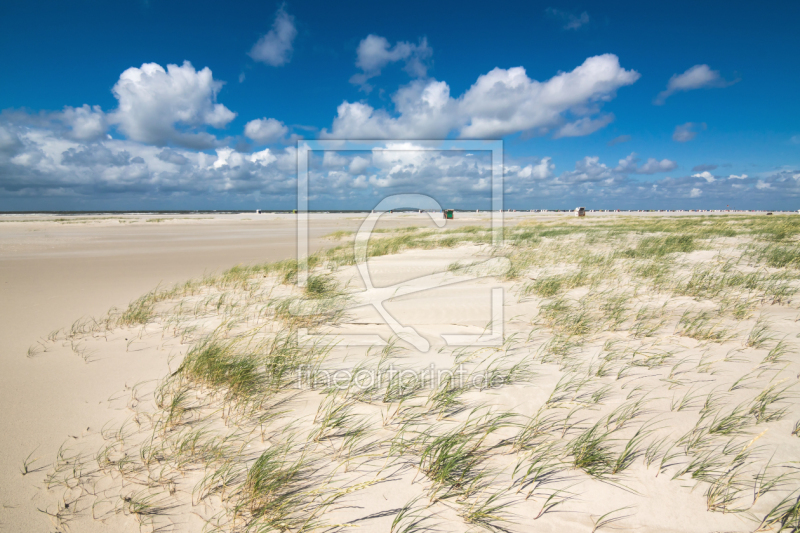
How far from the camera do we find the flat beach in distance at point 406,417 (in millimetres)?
1960

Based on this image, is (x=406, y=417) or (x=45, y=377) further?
(x=45, y=377)

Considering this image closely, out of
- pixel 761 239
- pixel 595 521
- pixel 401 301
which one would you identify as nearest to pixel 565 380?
pixel 595 521

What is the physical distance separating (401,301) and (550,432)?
3788 mm

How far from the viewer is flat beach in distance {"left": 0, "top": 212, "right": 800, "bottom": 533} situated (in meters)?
1.96

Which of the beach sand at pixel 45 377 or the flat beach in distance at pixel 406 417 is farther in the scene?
the beach sand at pixel 45 377

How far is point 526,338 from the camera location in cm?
448

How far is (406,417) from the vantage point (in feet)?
9.16

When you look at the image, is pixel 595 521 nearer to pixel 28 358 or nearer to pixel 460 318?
pixel 460 318

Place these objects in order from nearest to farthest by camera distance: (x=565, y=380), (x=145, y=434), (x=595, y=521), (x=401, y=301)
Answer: (x=595, y=521)
(x=145, y=434)
(x=565, y=380)
(x=401, y=301)

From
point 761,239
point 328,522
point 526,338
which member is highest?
point 761,239

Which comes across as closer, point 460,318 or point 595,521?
point 595,521

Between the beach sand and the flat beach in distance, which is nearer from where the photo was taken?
the flat beach in distance

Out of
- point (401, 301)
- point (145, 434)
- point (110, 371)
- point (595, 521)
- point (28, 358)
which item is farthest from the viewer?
point (401, 301)

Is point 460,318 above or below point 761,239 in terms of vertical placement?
below
